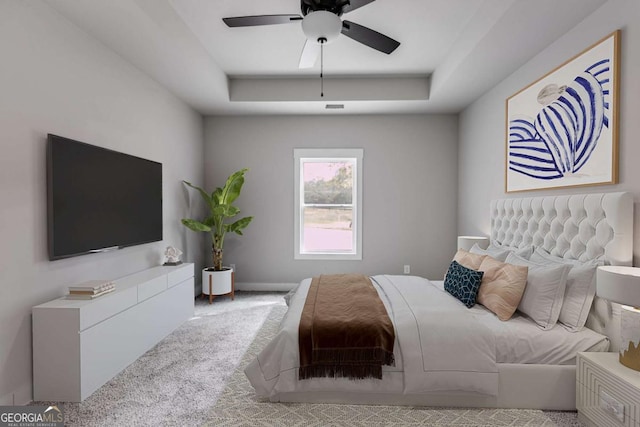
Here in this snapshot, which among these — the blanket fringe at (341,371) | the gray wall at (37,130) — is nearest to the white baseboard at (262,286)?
the gray wall at (37,130)

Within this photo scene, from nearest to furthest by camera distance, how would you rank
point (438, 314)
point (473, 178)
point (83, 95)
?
point (438, 314) → point (83, 95) → point (473, 178)

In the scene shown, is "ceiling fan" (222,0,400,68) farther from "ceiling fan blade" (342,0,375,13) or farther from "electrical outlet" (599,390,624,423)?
"electrical outlet" (599,390,624,423)

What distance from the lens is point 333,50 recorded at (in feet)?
11.7

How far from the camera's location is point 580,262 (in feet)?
7.51

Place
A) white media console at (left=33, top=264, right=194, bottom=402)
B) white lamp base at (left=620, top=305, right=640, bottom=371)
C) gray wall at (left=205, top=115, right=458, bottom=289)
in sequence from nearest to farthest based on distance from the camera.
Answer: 1. white lamp base at (left=620, top=305, right=640, bottom=371)
2. white media console at (left=33, top=264, right=194, bottom=402)
3. gray wall at (left=205, top=115, right=458, bottom=289)

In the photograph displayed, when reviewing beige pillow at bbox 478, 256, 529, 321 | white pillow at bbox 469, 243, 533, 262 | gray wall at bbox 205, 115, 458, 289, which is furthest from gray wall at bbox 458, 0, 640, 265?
beige pillow at bbox 478, 256, 529, 321

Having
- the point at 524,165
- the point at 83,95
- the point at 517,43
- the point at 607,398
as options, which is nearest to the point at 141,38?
the point at 83,95

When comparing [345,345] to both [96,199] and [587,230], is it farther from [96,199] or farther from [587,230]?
[96,199]

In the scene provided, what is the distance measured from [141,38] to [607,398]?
13.1 feet

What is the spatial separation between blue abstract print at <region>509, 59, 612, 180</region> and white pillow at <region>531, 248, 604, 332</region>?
2.56ft

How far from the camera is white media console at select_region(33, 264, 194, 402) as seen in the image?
213cm

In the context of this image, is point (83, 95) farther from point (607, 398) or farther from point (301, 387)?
point (607, 398)

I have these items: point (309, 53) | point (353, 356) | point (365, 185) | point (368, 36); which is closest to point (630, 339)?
point (353, 356)

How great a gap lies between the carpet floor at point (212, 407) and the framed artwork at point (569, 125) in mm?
1690
